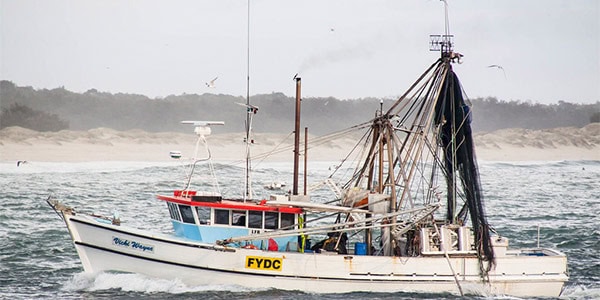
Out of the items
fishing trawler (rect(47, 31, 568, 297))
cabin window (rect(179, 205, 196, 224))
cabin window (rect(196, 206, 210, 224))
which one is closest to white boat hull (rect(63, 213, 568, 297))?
fishing trawler (rect(47, 31, 568, 297))

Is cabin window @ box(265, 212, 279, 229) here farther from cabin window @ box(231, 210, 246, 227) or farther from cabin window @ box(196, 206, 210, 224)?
cabin window @ box(196, 206, 210, 224)

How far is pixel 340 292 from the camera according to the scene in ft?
99.6

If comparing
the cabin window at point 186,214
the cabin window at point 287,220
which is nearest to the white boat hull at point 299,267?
the cabin window at point 186,214

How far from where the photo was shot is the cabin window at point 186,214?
102ft

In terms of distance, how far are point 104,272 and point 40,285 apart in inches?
103

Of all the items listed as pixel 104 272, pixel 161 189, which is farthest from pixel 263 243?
pixel 161 189

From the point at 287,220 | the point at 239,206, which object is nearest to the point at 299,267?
the point at 287,220

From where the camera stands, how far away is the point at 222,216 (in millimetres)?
31031

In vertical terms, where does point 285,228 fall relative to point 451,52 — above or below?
below

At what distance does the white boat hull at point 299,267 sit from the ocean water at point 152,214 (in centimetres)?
38

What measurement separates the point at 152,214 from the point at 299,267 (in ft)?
78.9

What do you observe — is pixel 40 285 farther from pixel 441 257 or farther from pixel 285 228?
pixel 441 257

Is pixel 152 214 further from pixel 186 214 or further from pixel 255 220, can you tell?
pixel 255 220

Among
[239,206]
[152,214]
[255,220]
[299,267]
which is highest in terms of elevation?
[239,206]
